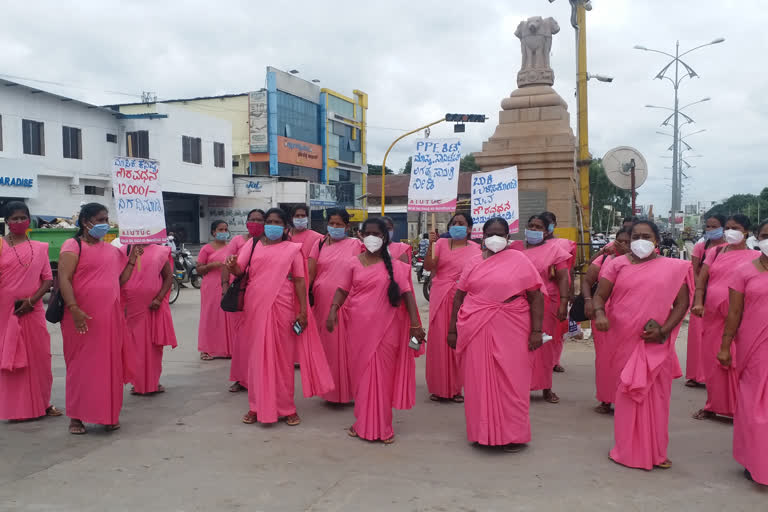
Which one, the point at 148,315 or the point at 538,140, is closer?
the point at 148,315

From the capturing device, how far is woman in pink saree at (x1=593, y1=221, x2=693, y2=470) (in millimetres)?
4246

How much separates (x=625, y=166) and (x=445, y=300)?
5.92 meters

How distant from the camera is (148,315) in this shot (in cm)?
637

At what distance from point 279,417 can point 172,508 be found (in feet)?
5.80

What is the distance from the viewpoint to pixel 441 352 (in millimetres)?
6141

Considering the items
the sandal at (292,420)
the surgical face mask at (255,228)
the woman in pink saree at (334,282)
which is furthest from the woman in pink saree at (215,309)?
the sandal at (292,420)

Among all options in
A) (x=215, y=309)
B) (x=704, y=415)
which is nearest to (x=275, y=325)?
(x=215, y=309)

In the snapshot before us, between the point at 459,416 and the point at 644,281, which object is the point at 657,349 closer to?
the point at 644,281

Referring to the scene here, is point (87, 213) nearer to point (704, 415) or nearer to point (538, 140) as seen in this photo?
point (704, 415)

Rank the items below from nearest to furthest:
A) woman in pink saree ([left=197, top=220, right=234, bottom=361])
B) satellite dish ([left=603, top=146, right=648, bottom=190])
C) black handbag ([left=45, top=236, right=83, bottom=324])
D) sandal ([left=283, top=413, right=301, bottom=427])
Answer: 1. black handbag ([left=45, top=236, right=83, bottom=324])
2. sandal ([left=283, top=413, right=301, bottom=427])
3. woman in pink saree ([left=197, top=220, right=234, bottom=361])
4. satellite dish ([left=603, top=146, right=648, bottom=190])

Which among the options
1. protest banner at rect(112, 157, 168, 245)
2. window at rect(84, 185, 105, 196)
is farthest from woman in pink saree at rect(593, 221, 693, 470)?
window at rect(84, 185, 105, 196)

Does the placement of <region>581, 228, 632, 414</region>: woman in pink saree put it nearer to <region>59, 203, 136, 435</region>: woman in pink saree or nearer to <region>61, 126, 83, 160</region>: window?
<region>59, 203, 136, 435</region>: woman in pink saree

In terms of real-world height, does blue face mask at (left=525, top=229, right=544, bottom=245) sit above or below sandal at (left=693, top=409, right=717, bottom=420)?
above

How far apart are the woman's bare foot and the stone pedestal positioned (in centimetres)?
772
